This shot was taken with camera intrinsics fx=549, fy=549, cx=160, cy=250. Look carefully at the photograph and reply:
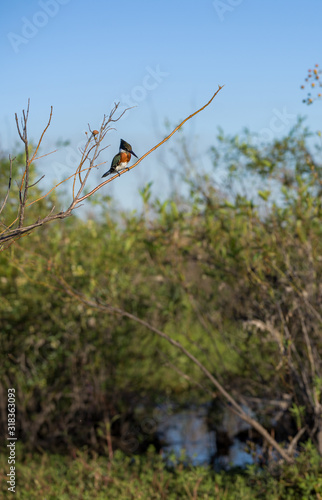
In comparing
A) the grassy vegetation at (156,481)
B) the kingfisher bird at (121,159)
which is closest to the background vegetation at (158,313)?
the grassy vegetation at (156,481)

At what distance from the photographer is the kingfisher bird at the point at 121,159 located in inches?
134

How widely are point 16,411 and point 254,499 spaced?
4.17 metres

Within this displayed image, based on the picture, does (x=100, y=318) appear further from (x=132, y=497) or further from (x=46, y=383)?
(x=132, y=497)

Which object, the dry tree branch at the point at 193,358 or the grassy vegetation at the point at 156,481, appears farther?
the grassy vegetation at the point at 156,481

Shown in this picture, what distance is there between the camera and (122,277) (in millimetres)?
7453

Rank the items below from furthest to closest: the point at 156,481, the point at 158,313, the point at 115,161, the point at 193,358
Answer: the point at 158,313 < the point at 156,481 < the point at 193,358 < the point at 115,161

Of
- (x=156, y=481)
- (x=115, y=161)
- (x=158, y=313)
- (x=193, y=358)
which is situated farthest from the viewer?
(x=158, y=313)

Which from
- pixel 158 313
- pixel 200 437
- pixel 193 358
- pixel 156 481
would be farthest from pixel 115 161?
pixel 200 437

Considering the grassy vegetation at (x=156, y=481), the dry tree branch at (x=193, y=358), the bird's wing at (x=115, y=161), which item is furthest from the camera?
the grassy vegetation at (x=156, y=481)

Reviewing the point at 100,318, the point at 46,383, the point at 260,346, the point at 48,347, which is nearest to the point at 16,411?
the point at 46,383

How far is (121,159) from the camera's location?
342cm

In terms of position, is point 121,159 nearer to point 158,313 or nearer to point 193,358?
point 193,358

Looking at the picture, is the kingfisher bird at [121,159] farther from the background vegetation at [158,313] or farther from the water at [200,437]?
the water at [200,437]

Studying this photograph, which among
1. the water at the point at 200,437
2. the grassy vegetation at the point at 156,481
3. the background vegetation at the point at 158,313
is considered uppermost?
the background vegetation at the point at 158,313
